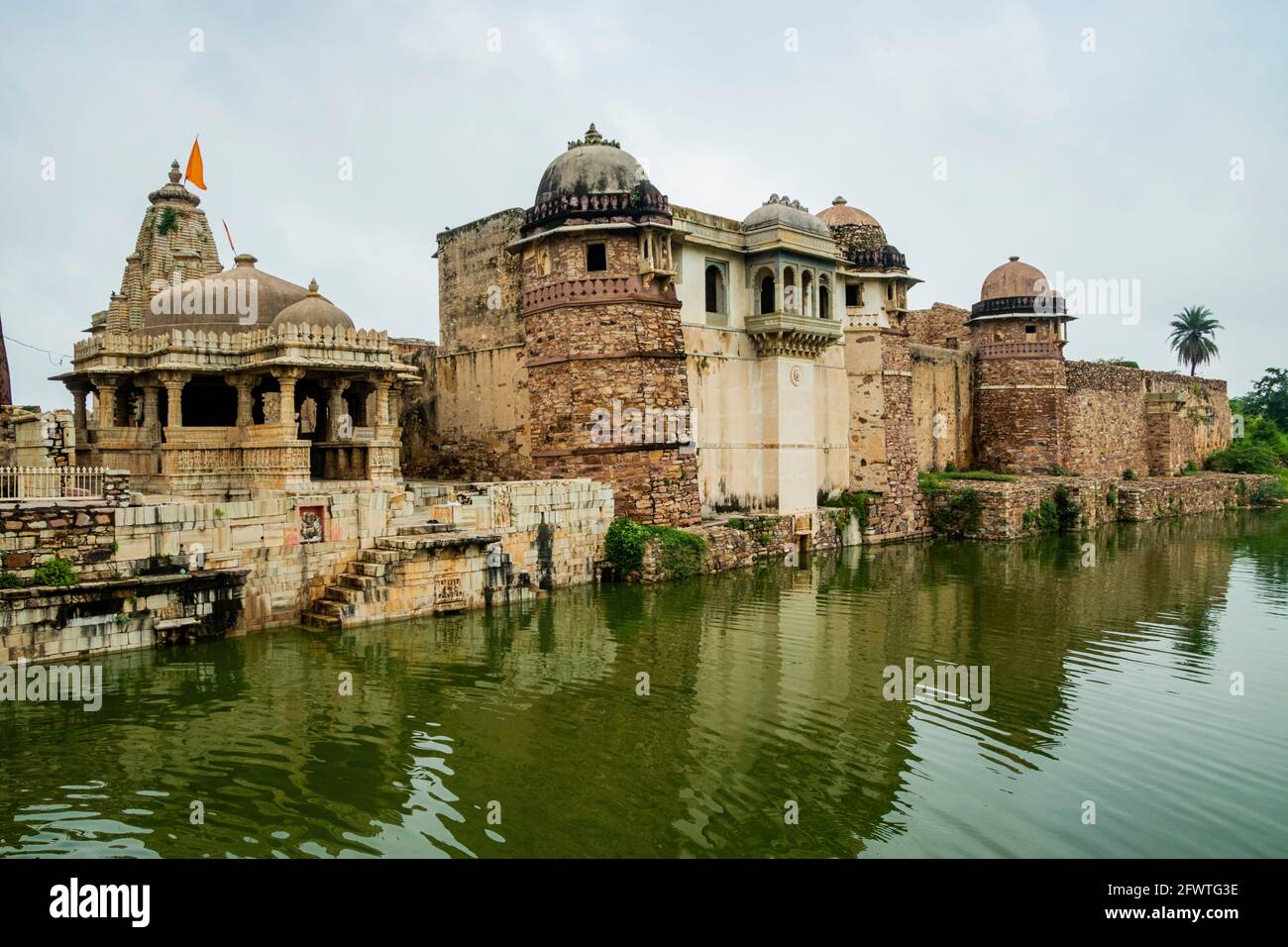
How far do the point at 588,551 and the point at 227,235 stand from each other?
11.2m

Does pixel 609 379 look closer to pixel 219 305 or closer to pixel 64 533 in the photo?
pixel 219 305

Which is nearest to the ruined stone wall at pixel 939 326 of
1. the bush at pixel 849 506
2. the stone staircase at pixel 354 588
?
the bush at pixel 849 506

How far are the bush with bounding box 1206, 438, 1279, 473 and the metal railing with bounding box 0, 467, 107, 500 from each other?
125ft

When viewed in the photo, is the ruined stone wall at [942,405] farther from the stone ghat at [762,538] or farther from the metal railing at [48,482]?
the metal railing at [48,482]

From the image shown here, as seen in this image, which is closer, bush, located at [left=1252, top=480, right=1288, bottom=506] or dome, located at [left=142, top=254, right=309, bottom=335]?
dome, located at [left=142, top=254, right=309, bottom=335]

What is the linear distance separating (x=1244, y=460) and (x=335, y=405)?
114ft

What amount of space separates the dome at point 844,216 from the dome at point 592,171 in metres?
6.81

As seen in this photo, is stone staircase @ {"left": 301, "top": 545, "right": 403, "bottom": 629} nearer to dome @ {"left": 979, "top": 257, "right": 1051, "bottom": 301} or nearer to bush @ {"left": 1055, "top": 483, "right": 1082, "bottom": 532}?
bush @ {"left": 1055, "top": 483, "right": 1082, "bottom": 532}

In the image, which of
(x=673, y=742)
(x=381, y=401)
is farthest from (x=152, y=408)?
(x=673, y=742)

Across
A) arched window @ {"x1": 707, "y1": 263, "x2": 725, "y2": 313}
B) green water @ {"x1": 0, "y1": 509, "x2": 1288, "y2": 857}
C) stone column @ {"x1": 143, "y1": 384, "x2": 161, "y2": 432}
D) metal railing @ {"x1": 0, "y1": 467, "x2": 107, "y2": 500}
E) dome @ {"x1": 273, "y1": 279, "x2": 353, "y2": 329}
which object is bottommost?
green water @ {"x1": 0, "y1": 509, "x2": 1288, "y2": 857}

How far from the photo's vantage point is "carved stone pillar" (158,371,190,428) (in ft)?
A: 46.6

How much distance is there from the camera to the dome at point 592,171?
16031 mm

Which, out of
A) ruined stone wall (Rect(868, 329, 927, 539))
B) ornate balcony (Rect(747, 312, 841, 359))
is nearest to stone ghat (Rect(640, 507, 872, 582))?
ruined stone wall (Rect(868, 329, 927, 539))
